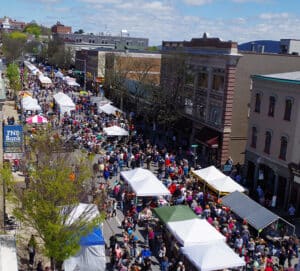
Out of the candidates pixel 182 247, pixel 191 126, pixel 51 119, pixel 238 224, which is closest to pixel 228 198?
pixel 238 224

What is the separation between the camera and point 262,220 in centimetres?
2128

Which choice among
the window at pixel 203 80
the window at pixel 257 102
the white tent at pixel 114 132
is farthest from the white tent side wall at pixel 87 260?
the window at pixel 203 80

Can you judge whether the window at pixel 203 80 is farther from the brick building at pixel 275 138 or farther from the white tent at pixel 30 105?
the white tent at pixel 30 105

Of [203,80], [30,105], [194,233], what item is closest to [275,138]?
[203,80]

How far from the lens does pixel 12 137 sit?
21.5 m

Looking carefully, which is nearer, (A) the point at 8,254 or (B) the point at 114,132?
(A) the point at 8,254

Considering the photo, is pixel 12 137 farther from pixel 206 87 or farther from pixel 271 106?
pixel 206 87

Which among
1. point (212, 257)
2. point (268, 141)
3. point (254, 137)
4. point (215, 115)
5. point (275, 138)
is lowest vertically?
point (212, 257)

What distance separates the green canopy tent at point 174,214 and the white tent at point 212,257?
2.28 metres

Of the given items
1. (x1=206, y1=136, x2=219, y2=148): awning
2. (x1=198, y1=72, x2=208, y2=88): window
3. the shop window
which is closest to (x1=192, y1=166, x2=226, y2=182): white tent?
(x1=206, y1=136, x2=219, y2=148): awning

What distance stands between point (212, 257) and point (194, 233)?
5.69 ft

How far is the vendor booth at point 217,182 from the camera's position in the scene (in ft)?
84.0

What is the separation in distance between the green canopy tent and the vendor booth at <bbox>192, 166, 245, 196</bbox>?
5.54 m

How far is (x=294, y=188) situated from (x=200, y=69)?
16.0 metres
